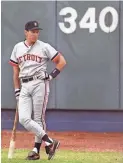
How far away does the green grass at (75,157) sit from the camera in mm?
7992

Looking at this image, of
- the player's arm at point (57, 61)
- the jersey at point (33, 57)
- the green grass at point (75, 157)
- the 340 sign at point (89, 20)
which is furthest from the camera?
the 340 sign at point (89, 20)

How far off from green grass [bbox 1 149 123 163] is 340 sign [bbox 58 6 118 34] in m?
3.77

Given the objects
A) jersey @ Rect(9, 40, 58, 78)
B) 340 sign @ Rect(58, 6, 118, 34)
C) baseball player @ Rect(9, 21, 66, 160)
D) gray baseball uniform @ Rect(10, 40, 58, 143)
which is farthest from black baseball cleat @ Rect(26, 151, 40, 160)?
340 sign @ Rect(58, 6, 118, 34)

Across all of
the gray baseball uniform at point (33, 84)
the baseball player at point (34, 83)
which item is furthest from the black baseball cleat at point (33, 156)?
the gray baseball uniform at point (33, 84)

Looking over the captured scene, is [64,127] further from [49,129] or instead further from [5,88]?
[5,88]

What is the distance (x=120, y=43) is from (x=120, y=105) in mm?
1324

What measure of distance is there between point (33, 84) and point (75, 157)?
4.42ft

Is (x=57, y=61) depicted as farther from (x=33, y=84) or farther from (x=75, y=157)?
(x=75, y=157)

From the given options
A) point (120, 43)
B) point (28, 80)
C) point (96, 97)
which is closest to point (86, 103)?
point (96, 97)

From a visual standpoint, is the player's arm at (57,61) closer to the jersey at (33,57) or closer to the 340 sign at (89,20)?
the jersey at (33,57)

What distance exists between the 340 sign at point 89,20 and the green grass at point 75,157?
3.77 m

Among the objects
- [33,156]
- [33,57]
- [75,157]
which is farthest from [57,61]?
[75,157]

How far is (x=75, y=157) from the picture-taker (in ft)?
28.4

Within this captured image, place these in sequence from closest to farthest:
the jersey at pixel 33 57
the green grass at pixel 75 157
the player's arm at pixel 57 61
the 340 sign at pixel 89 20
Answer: the green grass at pixel 75 157, the jersey at pixel 33 57, the player's arm at pixel 57 61, the 340 sign at pixel 89 20
